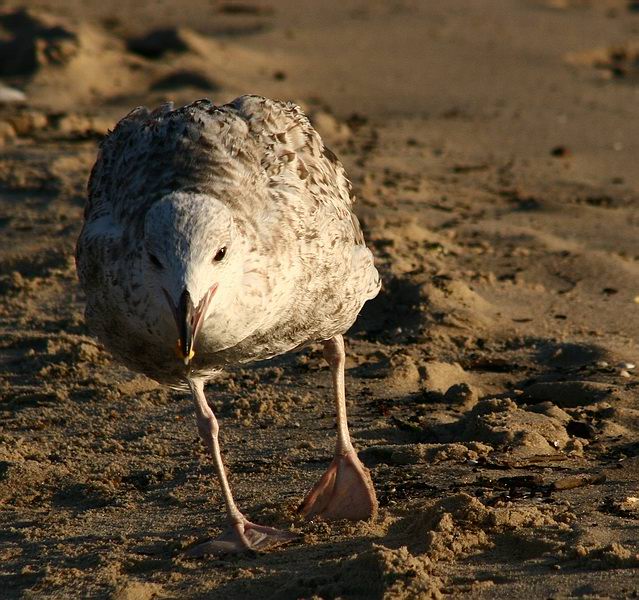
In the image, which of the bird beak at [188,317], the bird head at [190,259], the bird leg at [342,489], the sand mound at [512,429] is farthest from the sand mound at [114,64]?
the bird beak at [188,317]

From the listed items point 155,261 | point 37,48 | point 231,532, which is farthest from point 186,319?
point 37,48

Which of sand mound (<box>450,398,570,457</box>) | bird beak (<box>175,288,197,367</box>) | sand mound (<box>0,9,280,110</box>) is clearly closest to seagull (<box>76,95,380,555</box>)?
bird beak (<box>175,288,197,367</box>)

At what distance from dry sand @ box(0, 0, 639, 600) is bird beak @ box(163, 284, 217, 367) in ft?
3.26

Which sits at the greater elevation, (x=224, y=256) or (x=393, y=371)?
(x=224, y=256)

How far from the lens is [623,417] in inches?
235

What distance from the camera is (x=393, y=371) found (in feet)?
21.9

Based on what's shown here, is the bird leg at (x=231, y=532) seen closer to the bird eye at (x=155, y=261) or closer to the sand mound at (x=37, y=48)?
the bird eye at (x=155, y=261)

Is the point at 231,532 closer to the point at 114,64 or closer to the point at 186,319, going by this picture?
the point at 186,319

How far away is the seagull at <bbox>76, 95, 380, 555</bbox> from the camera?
448 cm

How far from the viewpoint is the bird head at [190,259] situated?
4301 millimetres

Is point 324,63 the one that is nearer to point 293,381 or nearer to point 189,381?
point 293,381

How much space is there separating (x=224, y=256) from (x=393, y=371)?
238 centimetres

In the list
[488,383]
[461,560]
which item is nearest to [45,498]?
[461,560]

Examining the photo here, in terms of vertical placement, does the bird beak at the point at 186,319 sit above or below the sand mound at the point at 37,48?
above
